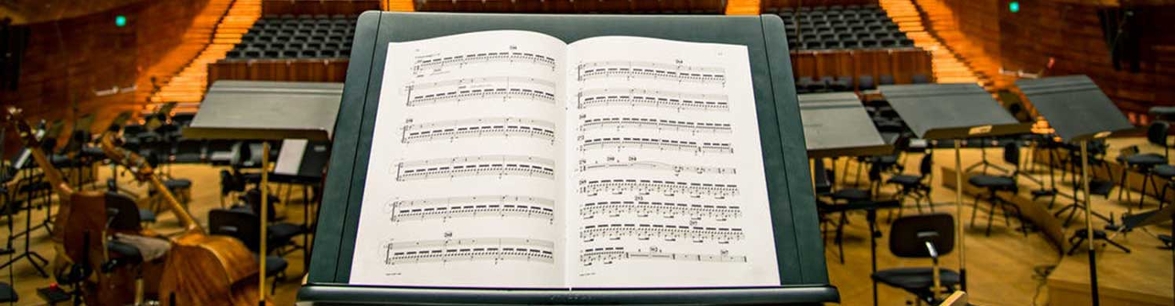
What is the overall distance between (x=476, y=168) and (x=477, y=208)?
0.17 ft

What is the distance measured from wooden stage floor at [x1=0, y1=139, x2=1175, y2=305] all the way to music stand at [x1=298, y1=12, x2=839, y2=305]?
2.64 metres

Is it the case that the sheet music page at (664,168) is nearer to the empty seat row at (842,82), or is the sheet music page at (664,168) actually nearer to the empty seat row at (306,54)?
the empty seat row at (842,82)

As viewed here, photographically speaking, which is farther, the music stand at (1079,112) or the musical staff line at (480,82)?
the music stand at (1079,112)

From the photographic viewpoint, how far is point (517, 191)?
0.95 meters

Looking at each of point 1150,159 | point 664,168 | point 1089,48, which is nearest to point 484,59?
point 664,168

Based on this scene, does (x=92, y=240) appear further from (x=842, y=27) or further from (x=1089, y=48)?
(x=842, y=27)

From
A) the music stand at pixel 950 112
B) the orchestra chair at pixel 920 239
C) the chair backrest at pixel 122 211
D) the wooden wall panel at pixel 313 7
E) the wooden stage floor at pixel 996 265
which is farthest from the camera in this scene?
the wooden wall panel at pixel 313 7

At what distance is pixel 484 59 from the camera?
107 centimetres

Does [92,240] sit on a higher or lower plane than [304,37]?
lower

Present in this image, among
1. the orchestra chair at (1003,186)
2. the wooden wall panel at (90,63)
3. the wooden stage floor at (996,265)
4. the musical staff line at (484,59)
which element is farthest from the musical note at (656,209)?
the wooden wall panel at (90,63)

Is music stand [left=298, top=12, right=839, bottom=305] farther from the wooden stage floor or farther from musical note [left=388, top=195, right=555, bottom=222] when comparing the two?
the wooden stage floor

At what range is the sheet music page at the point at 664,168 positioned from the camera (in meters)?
0.92

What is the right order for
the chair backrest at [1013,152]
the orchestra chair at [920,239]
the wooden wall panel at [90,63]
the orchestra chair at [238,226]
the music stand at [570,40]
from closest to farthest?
1. the music stand at [570,40]
2. the orchestra chair at [920,239]
3. the orchestra chair at [238,226]
4. the chair backrest at [1013,152]
5. the wooden wall panel at [90,63]

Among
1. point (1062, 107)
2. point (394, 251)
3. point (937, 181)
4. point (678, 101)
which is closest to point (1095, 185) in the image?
point (937, 181)
